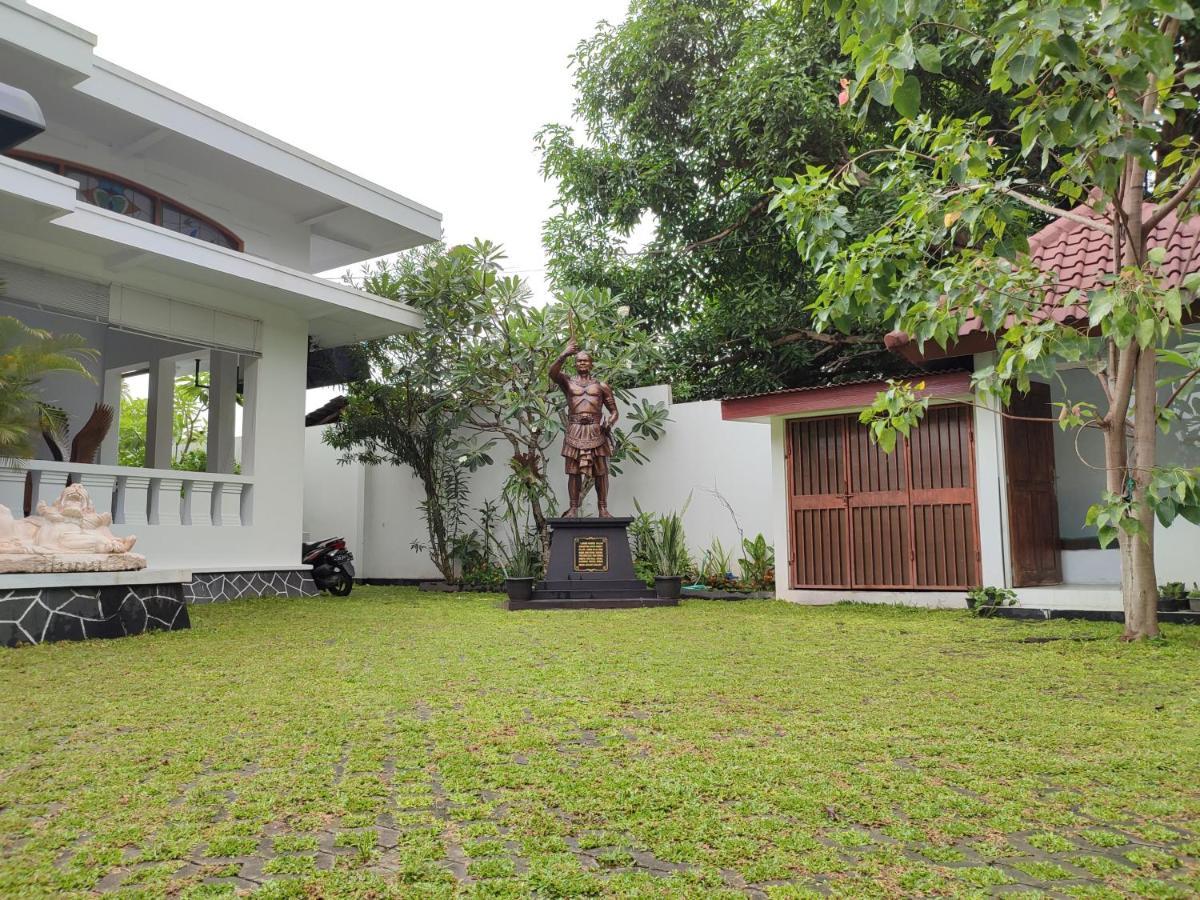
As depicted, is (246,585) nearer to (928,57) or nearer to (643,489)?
(643,489)

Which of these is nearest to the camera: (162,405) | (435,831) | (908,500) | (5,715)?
(435,831)

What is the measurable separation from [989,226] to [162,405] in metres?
9.84

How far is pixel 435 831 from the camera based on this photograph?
81.3 inches

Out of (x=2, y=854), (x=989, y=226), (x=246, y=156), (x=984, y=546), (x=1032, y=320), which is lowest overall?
(x=2, y=854)

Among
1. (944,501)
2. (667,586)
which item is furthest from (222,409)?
Result: (944,501)

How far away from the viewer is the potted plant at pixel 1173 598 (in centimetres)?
618

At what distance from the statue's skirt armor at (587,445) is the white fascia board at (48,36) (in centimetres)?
495

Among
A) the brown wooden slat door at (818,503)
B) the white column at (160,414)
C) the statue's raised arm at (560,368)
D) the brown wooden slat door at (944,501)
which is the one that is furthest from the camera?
the white column at (160,414)

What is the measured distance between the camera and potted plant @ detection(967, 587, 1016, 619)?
6.80m

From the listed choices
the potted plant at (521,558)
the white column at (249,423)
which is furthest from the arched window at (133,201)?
the potted plant at (521,558)

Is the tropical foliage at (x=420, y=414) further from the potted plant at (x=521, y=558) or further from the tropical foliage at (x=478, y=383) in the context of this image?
the potted plant at (x=521, y=558)

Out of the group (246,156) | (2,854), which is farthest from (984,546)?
(246,156)

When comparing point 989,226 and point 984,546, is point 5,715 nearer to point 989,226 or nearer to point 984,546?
point 989,226

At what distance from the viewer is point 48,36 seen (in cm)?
663
